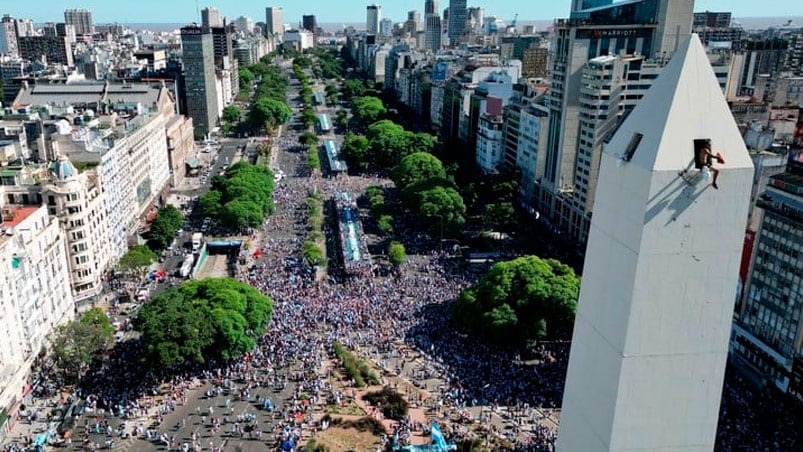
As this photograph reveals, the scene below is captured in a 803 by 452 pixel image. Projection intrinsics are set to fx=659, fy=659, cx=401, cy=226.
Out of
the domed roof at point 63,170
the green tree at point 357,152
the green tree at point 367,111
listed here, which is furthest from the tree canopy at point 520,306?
the green tree at point 367,111

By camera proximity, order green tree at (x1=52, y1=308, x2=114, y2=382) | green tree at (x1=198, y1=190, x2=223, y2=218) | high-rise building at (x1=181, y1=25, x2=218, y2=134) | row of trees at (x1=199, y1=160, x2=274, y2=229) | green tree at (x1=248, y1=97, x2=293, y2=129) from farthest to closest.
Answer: green tree at (x1=248, y1=97, x2=293, y2=129) → high-rise building at (x1=181, y1=25, x2=218, y2=134) → green tree at (x1=198, y1=190, x2=223, y2=218) → row of trees at (x1=199, y1=160, x2=274, y2=229) → green tree at (x1=52, y1=308, x2=114, y2=382)

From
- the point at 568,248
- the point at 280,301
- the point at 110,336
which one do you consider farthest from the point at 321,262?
Result: the point at 568,248

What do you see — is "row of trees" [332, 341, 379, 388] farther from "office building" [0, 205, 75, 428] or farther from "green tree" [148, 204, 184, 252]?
"green tree" [148, 204, 184, 252]

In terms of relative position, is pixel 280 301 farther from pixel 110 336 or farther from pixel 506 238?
pixel 506 238

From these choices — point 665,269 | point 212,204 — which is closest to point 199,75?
point 212,204

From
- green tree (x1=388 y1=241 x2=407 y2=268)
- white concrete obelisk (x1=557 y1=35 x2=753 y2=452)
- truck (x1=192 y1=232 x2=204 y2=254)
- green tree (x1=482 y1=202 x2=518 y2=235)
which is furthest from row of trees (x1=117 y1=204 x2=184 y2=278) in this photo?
white concrete obelisk (x1=557 y1=35 x2=753 y2=452)

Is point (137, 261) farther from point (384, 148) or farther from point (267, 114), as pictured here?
point (267, 114)
